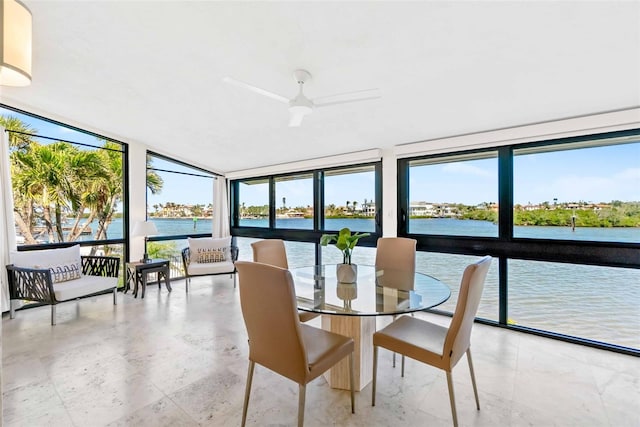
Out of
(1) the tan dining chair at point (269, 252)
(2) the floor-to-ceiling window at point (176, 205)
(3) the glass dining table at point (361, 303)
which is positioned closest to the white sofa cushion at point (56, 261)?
(2) the floor-to-ceiling window at point (176, 205)

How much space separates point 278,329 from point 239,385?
3.02 ft

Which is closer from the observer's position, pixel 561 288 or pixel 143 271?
pixel 561 288

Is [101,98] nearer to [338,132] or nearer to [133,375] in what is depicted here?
[338,132]

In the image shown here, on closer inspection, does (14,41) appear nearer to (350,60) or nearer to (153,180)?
(350,60)

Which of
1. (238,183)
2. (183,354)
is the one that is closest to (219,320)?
(183,354)

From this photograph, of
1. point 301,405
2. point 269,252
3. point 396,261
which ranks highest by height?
point 269,252

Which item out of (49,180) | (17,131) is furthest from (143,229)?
(17,131)

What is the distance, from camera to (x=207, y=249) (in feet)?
15.8

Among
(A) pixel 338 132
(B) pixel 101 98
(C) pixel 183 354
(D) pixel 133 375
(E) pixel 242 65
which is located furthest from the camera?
(A) pixel 338 132

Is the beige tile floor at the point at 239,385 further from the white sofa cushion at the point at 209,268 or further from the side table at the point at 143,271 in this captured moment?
the white sofa cushion at the point at 209,268

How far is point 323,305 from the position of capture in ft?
6.46

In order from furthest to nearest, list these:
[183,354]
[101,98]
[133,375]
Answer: [101,98], [183,354], [133,375]

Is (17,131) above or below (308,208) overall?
above

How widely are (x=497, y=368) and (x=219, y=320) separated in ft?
9.00
